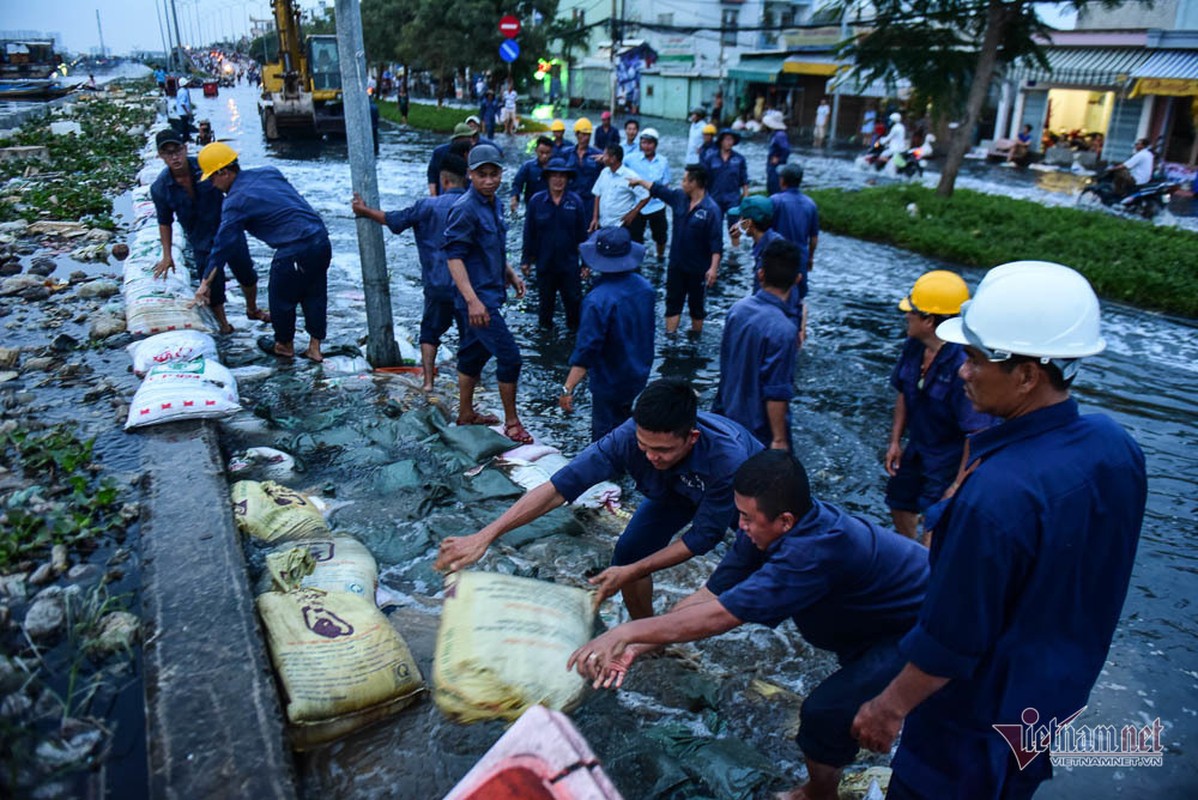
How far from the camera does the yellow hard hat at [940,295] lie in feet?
10.8

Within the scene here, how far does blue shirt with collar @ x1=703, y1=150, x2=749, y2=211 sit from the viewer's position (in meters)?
9.42

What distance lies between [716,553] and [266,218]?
146 inches

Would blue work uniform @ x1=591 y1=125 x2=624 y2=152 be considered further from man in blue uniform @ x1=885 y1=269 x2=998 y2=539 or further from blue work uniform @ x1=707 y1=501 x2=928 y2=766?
blue work uniform @ x1=707 y1=501 x2=928 y2=766

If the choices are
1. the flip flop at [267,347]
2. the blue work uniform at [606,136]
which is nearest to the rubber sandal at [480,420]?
the flip flop at [267,347]

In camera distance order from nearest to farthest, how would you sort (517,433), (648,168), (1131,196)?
(517,433) < (648,168) < (1131,196)

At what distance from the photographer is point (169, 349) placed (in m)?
4.96

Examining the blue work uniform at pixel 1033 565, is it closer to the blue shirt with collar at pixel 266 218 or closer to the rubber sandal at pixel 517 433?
the rubber sandal at pixel 517 433

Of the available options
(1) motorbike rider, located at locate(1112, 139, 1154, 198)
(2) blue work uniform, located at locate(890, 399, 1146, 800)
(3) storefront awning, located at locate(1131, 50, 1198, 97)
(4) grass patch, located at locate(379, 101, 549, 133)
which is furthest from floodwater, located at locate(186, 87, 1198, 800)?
(4) grass patch, located at locate(379, 101, 549, 133)

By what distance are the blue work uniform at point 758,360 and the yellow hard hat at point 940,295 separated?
54cm

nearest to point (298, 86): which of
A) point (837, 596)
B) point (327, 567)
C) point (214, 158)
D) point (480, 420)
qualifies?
point (214, 158)

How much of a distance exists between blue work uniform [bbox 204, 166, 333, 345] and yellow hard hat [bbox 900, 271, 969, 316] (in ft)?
13.0

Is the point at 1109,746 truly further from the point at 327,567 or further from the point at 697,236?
the point at 697,236

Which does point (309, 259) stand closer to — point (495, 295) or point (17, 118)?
point (495, 295)

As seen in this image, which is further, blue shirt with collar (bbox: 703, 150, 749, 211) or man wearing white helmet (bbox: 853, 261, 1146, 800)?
blue shirt with collar (bbox: 703, 150, 749, 211)
